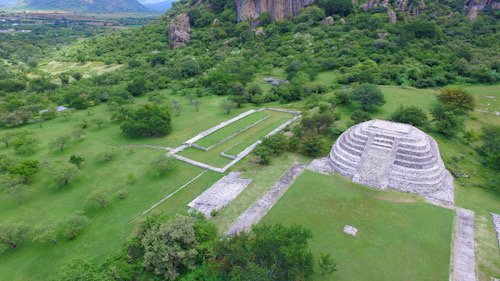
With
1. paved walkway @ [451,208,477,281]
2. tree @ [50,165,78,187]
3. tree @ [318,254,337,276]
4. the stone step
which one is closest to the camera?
tree @ [318,254,337,276]

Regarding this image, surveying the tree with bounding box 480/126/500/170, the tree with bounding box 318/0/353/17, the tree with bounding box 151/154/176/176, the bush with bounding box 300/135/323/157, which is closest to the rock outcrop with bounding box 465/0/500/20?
the tree with bounding box 318/0/353/17

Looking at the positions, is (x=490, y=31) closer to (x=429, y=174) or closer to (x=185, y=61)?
(x=429, y=174)

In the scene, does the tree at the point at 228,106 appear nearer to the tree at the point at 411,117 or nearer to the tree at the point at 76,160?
the tree at the point at 76,160

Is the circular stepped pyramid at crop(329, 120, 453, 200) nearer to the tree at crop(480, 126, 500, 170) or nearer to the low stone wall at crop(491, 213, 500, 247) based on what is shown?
Answer: the low stone wall at crop(491, 213, 500, 247)

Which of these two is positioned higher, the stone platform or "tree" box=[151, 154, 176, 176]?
"tree" box=[151, 154, 176, 176]

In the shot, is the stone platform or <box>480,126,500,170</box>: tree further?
<box>480,126,500,170</box>: tree

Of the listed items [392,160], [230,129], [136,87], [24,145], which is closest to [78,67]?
[136,87]

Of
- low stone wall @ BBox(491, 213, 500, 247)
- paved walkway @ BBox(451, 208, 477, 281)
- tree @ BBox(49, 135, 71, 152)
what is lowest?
low stone wall @ BBox(491, 213, 500, 247)

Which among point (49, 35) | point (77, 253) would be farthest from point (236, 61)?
point (49, 35)
